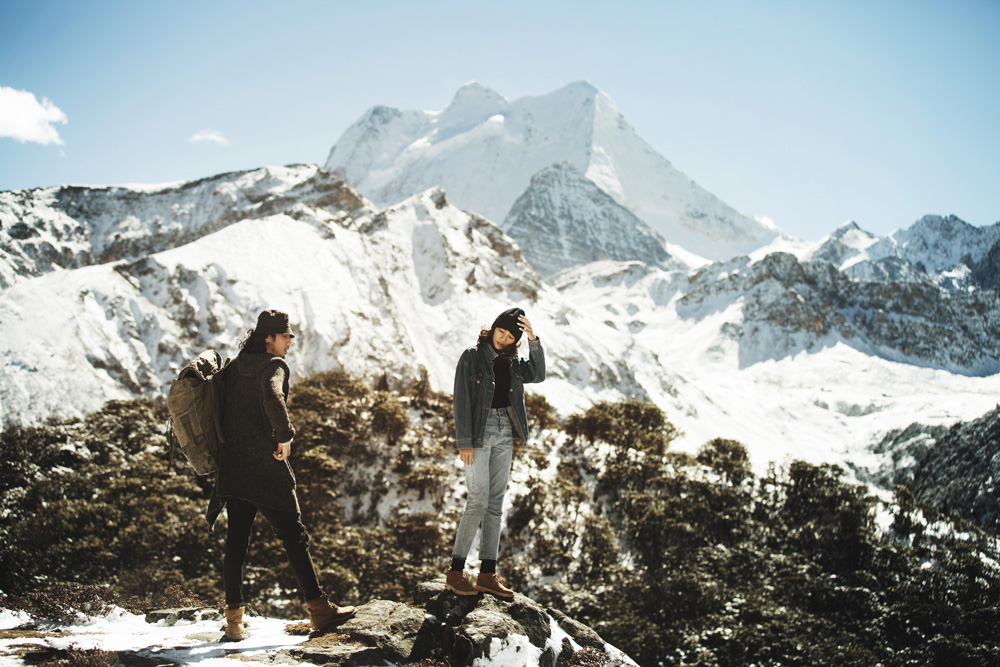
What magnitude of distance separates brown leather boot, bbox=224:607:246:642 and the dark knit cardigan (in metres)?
0.82

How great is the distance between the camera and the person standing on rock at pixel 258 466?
13.5 feet

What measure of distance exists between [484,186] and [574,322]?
394ft

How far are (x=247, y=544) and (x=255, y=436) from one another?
0.80m

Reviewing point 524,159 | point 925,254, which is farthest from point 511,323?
point 524,159

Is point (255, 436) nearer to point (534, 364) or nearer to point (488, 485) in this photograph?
point (488, 485)

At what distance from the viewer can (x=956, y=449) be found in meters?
21.8

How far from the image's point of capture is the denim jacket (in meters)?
4.55

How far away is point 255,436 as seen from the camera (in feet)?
13.8

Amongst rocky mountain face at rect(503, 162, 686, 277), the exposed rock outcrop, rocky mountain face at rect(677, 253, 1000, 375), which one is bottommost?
the exposed rock outcrop

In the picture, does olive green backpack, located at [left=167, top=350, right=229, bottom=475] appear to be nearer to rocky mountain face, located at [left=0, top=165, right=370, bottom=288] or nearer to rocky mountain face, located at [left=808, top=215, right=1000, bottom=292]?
rocky mountain face, located at [left=0, top=165, right=370, bottom=288]

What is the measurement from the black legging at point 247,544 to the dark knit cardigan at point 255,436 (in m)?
0.10

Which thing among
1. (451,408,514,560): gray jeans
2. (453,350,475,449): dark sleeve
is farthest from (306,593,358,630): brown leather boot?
(453,350,475,449): dark sleeve

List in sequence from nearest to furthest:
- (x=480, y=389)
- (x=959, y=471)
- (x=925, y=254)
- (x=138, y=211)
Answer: (x=480, y=389) → (x=959, y=471) → (x=138, y=211) → (x=925, y=254)

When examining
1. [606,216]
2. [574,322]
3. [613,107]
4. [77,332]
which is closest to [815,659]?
[77,332]
